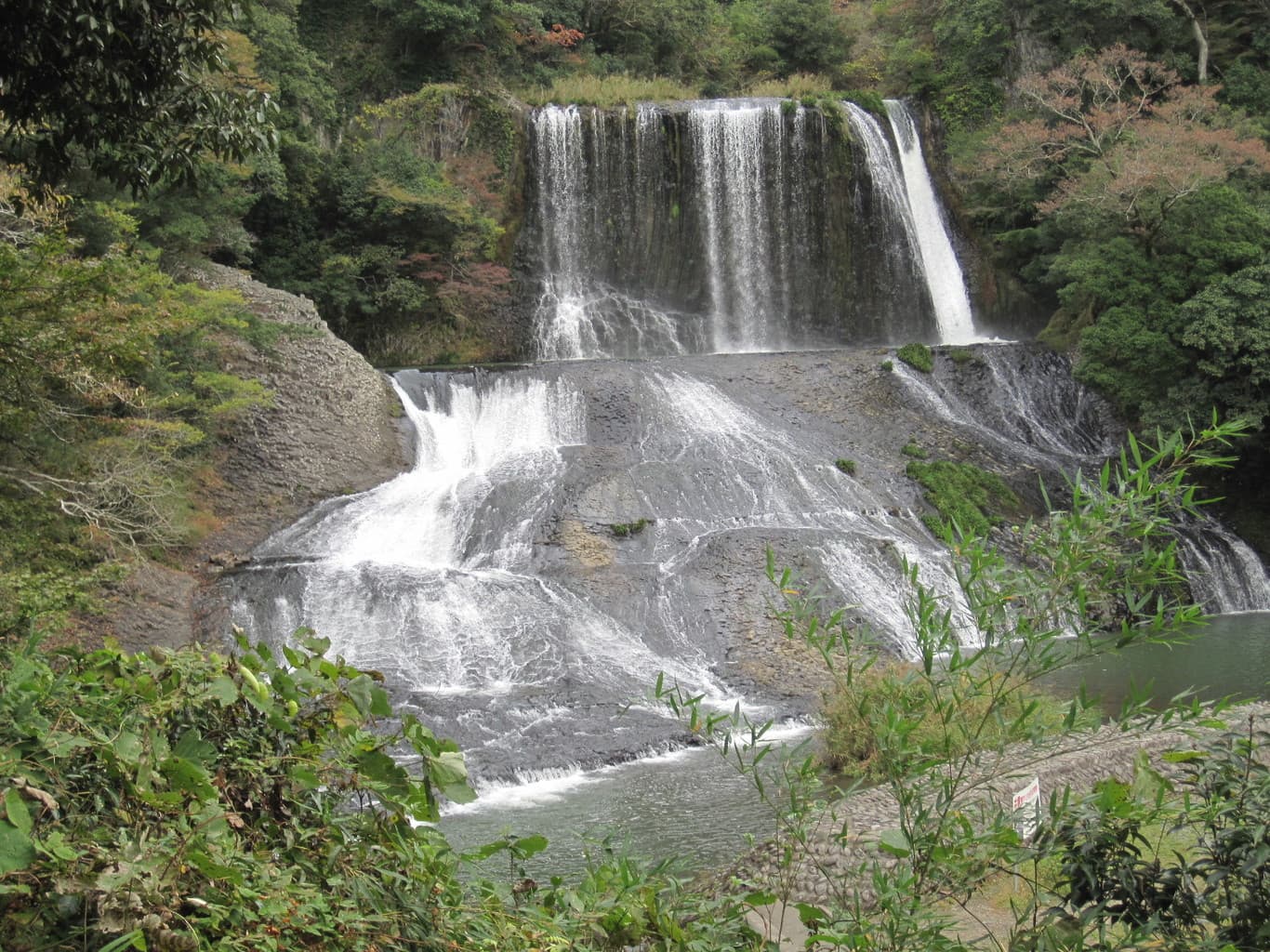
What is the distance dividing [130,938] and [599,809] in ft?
23.0

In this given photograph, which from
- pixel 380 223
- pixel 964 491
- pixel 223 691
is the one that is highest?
pixel 380 223

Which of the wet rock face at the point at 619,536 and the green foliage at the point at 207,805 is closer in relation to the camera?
the green foliage at the point at 207,805

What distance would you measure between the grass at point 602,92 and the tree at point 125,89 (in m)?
21.9

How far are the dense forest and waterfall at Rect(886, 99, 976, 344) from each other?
2.07 ft

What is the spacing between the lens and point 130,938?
1.99 m

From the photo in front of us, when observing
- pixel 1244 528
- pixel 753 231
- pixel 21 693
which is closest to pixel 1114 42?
pixel 753 231

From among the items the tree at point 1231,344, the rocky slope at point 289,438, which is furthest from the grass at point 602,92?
the tree at point 1231,344

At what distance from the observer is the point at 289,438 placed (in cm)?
1722

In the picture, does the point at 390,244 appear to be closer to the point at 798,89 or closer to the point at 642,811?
the point at 798,89

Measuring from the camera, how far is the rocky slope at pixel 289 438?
15359 mm

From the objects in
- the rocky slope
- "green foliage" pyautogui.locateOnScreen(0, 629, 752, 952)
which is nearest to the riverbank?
"green foliage" pyautogui.locateOnScreen(0, 629, 752, 952)

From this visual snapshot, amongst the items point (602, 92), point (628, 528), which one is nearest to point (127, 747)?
point (628, 528)

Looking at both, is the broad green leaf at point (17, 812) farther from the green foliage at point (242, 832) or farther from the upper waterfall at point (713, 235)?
the upper waterfall at point (713, 235)

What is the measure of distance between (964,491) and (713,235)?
11.2 meters
